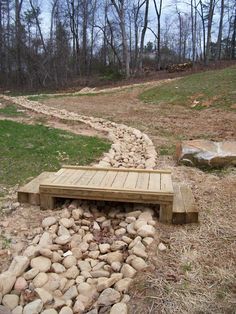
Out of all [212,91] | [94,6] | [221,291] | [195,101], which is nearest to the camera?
[221,291]

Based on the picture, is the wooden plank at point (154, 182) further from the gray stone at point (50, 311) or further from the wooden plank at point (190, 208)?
the gray stone at point (50, 311)

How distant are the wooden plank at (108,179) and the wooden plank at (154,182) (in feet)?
1.37

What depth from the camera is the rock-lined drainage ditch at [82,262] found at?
2.15 metres

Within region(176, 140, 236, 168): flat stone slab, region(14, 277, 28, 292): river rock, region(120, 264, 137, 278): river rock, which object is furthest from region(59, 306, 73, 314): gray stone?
region(176, 140, 236, 168): flat stone slab

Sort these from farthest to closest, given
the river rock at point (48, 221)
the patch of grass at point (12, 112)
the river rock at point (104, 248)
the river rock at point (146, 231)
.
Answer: the patch of grass at point (12, 112), the river rock at point (48, 221), the river rock at point (146, 231), the river rock at point (104, 248)

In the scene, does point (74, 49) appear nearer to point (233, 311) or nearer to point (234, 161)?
point (234, 161)

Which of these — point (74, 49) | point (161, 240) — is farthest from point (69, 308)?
point (74, 49)

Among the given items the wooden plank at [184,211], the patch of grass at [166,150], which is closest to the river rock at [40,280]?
the wooden plank at [184,211]

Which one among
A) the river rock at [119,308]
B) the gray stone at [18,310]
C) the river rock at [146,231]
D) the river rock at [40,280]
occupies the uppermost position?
the river rock at [146,231]

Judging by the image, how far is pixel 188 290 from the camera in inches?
87.4

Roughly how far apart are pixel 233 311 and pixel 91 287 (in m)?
0.97

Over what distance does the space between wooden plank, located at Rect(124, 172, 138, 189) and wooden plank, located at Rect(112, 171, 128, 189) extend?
4cm

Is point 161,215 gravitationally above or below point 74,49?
below

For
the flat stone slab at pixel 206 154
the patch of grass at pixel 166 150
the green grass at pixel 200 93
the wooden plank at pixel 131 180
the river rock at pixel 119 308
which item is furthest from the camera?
the green grass at pixel 200 93
